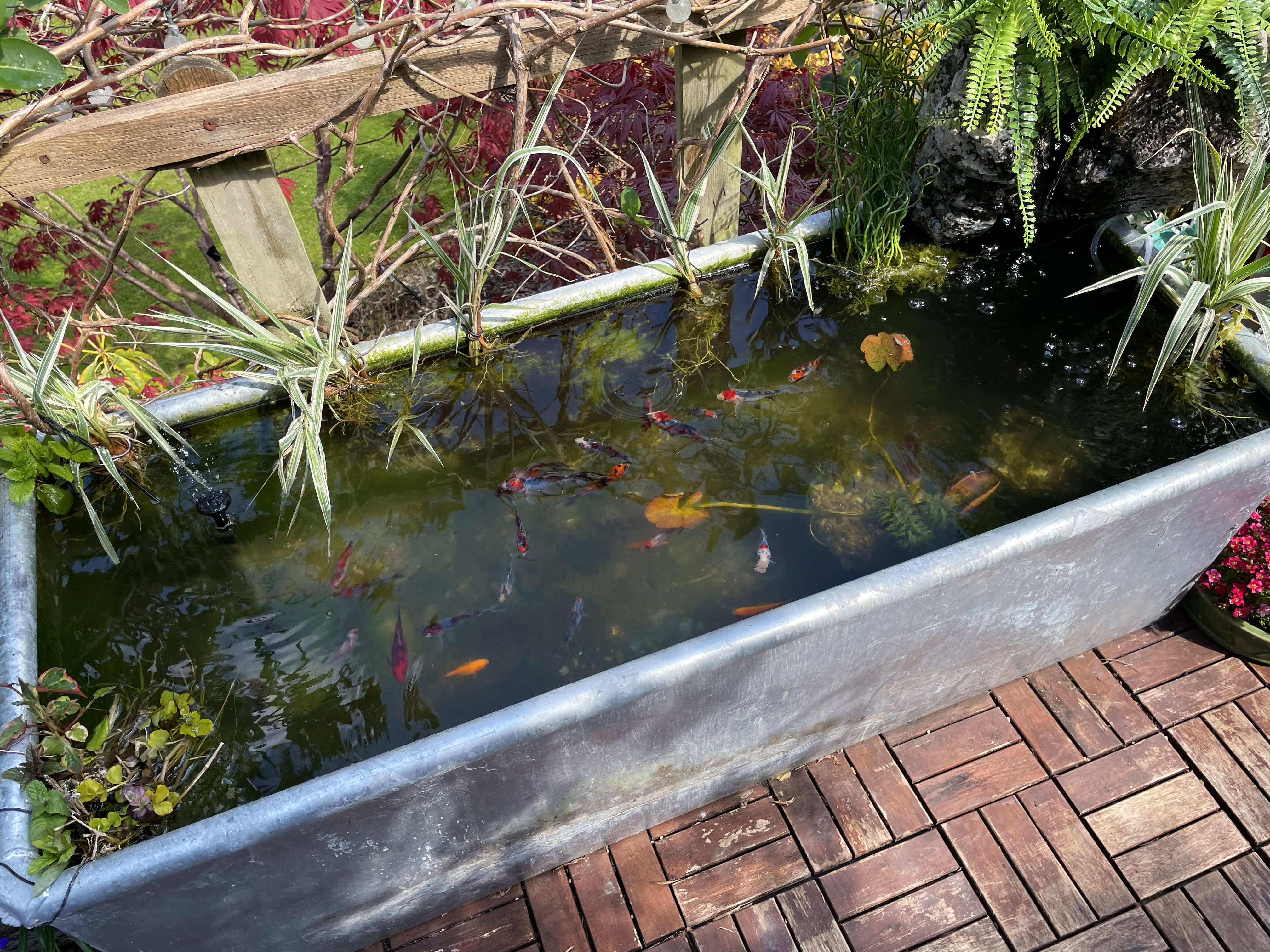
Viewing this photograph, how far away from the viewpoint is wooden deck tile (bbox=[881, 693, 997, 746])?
1.90m

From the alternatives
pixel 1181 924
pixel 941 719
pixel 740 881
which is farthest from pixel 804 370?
pixel 1181 924

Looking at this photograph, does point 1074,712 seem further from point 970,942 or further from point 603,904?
point 603,904

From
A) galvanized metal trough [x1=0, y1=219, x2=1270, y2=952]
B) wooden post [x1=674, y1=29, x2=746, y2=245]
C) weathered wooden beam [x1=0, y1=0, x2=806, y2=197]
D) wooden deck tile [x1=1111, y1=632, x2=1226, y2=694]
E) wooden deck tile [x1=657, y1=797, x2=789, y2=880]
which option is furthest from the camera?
wooden post [x1=674, y1=29, x2=746, y2=245]

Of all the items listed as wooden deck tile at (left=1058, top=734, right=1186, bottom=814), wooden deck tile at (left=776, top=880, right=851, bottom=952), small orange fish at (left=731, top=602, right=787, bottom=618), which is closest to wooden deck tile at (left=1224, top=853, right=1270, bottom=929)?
wooden deck tile at (left=1058, top=734, right=1186, bottom=814)

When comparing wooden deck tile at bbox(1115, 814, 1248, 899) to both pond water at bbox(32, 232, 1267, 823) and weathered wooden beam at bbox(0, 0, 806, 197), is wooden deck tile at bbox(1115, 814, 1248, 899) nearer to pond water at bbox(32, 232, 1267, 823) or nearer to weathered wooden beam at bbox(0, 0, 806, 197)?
pond water at bbox(32, 232, 1267, 823)

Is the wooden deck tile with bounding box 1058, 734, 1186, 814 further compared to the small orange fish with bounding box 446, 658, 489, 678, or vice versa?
the wooden deck tile with bounding box 1058, 734, 1186, 814

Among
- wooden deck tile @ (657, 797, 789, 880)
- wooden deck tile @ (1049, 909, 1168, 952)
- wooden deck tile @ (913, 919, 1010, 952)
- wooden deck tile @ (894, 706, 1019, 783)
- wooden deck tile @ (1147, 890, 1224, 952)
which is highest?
wooden deck tile @ (657, 797, 789, 880)

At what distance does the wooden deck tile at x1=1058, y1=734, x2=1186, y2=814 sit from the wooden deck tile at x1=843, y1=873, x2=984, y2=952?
36 centimetres

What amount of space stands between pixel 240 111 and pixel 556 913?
1.83 metres

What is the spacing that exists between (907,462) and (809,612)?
0.74 m

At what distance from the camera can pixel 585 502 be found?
1.89m

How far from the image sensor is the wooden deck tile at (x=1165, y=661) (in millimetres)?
1962

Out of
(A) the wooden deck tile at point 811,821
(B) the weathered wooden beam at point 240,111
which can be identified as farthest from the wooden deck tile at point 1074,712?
(B) the weathered wooden beam at point 240,111

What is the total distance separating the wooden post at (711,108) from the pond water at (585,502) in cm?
28
